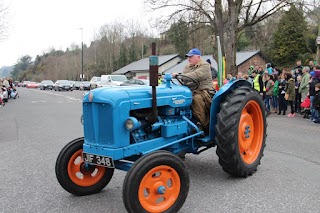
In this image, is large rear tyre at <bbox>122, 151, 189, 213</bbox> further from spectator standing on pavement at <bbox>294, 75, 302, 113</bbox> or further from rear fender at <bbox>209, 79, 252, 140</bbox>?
spectator standing on pavement at <bbox>294, 75, 302, 113</bbox>

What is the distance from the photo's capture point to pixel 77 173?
4.59 meters

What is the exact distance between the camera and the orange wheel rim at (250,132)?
17.1ft

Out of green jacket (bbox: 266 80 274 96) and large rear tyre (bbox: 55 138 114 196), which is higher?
green jacket (bbox: 266 80 274 96)

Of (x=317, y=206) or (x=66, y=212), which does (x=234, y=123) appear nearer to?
(x=317, y=206)

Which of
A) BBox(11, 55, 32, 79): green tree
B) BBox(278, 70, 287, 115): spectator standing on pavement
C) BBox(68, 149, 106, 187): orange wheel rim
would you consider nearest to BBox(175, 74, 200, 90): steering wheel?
BBox(68, 149, 106, 187): orange wheel rim

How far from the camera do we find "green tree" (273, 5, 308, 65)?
110ft

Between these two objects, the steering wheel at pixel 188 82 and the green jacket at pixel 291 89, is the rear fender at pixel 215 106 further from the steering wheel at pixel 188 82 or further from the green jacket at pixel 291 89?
the green jacket at pixel 291 89

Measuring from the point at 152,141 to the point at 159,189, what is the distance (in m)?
0.74

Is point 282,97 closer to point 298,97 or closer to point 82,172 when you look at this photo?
point 298,97

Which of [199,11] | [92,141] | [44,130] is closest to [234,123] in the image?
[92,141]

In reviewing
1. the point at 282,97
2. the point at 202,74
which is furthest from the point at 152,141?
the point at 282,97

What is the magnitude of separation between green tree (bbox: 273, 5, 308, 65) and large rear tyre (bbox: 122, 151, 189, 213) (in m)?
33.1

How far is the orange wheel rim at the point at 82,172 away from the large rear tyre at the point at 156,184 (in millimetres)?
999

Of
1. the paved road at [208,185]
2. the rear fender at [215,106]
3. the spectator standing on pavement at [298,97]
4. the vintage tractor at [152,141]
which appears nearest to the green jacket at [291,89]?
the spectator standing on pavement at [298,97]
